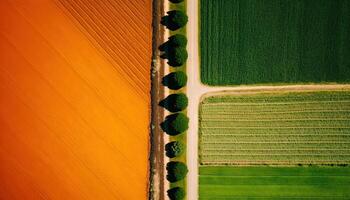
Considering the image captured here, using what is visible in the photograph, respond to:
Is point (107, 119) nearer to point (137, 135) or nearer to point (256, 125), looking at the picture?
point (137, 135)

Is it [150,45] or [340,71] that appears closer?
[340,71]

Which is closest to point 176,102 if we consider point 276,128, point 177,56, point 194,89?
point 194,89

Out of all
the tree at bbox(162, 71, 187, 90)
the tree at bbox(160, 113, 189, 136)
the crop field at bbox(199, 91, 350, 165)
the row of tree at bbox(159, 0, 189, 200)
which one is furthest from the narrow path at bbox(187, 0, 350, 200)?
the tree at bbox(160, 113, 189, 136)

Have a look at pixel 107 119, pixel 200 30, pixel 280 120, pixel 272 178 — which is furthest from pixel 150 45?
pixel 272 178

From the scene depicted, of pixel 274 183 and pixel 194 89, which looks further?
pixel 194 89

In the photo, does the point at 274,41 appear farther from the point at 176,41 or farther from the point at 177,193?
the point at 177,193

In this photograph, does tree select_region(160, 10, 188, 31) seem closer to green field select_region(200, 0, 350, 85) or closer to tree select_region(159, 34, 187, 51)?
tree select_region(159, 34, 187, 51)
